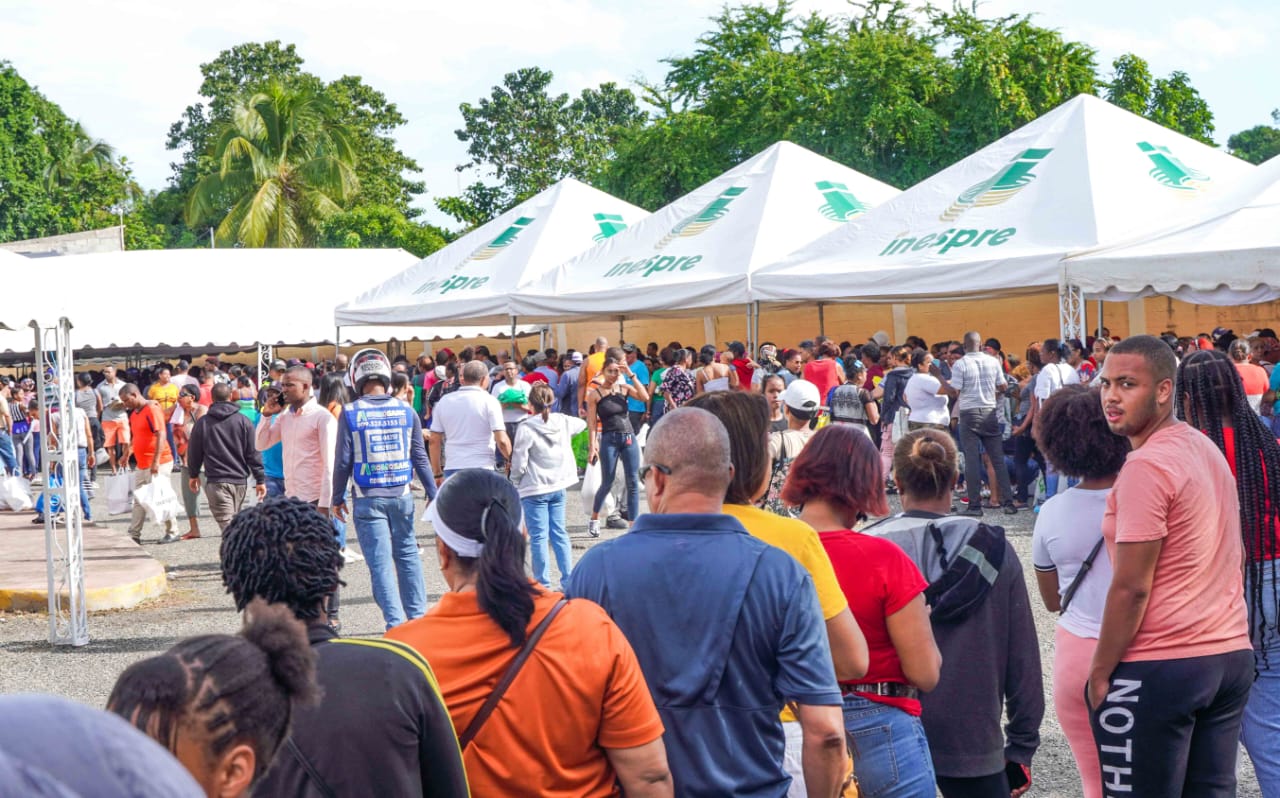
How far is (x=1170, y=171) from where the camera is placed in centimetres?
1605

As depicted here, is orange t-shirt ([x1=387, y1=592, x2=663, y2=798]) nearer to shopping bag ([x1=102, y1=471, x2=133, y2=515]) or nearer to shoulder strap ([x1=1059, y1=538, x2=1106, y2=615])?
shoulder strap ([x1=1059, y1=538, x2=1106, y2=615])

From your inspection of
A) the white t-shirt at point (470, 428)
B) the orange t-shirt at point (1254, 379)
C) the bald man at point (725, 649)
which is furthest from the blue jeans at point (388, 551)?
the orange t-shirt at point (1254, 379)

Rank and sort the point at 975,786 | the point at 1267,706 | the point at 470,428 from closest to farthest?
the point at 975,786
the point at 1267,706
the point at 470,428

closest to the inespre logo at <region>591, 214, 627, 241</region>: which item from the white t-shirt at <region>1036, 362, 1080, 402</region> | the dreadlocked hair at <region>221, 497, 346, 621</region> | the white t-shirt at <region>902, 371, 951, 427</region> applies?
the white t-shirt at <region>902, 371, 951, 427</region>

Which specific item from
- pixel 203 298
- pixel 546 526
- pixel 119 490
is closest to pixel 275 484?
pixel 546 526

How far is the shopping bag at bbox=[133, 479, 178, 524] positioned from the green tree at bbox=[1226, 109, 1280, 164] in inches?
2147

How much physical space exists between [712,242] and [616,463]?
696 cm

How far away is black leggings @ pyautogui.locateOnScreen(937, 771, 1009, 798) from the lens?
3.47 m

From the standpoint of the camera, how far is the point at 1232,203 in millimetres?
13516

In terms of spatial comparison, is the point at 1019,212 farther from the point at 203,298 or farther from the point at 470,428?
the point at 203,298

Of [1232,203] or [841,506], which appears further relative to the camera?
[1232,203]

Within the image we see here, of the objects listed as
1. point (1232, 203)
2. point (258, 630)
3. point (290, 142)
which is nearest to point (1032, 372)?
point (1232, 203)

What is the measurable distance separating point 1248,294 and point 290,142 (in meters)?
33.8

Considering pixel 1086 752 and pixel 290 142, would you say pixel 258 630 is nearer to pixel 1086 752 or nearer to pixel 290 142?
pixel 1086 752
